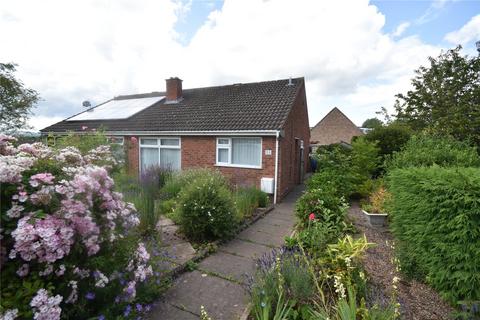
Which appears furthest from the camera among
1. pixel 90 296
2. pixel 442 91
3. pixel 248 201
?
pixel 442 91

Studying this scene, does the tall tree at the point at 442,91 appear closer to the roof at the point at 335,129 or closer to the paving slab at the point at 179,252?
the roof at the point at 335,129

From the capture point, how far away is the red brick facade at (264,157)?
8.97m

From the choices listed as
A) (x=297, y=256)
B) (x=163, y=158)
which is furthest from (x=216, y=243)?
(x=163, y=158)

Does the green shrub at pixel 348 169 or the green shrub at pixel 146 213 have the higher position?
the green shrub at pixel 348 169

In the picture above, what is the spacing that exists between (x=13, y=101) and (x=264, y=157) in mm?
16566

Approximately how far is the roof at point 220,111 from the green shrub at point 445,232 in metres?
5.69

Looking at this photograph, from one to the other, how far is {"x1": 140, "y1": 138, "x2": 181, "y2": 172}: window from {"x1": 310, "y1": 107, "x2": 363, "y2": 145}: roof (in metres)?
23.8

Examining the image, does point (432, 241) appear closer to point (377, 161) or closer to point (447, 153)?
point (447, 153)

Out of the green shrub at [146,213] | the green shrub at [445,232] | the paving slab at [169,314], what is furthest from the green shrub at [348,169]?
the paving slab at [169,314]

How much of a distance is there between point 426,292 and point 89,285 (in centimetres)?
403

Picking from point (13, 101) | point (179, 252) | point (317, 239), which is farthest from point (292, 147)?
point (13, 101)

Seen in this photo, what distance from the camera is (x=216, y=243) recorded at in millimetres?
4789

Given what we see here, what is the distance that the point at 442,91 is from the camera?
17.8 metres

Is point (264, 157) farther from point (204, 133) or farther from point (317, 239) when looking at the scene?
point (317, 239)
